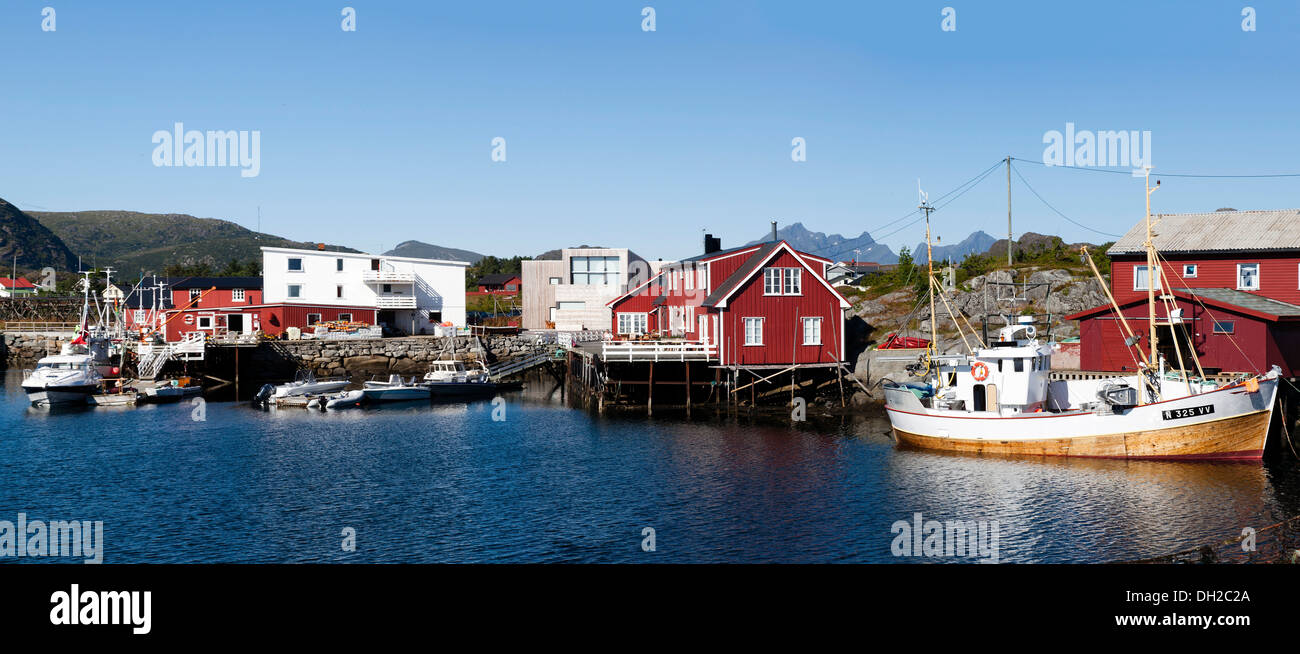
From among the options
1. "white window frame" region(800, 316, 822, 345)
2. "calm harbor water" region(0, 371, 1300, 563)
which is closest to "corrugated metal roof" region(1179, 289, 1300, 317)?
"calm harbor water" region(0, 371, 1300, 563)

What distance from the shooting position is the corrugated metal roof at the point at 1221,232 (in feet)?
143

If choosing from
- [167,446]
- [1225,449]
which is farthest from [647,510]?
[167,446]

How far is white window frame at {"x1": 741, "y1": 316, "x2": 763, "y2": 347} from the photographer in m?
49.2

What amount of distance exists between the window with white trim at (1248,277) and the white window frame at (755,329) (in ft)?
79.5

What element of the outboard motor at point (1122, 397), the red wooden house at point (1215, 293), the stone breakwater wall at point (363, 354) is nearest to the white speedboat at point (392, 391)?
the stone breakwater wall at point (363, 354)

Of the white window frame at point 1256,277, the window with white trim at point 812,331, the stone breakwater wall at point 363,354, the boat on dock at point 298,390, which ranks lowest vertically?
the boat on dock at point 298,390

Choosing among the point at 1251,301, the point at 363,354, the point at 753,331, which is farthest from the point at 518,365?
the point at 1251,301

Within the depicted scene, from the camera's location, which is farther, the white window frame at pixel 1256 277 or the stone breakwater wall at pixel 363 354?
the stone breakwater wall at pixel 363 354

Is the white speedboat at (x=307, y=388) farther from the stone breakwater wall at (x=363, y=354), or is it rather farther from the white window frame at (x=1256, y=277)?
the white window frame at (x=1256, y=277)

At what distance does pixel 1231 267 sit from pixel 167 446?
51913 mm

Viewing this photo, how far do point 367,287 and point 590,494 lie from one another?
57.9 m

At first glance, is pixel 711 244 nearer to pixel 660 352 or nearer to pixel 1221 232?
pixel 660 352

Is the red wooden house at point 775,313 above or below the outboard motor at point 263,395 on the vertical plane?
above
